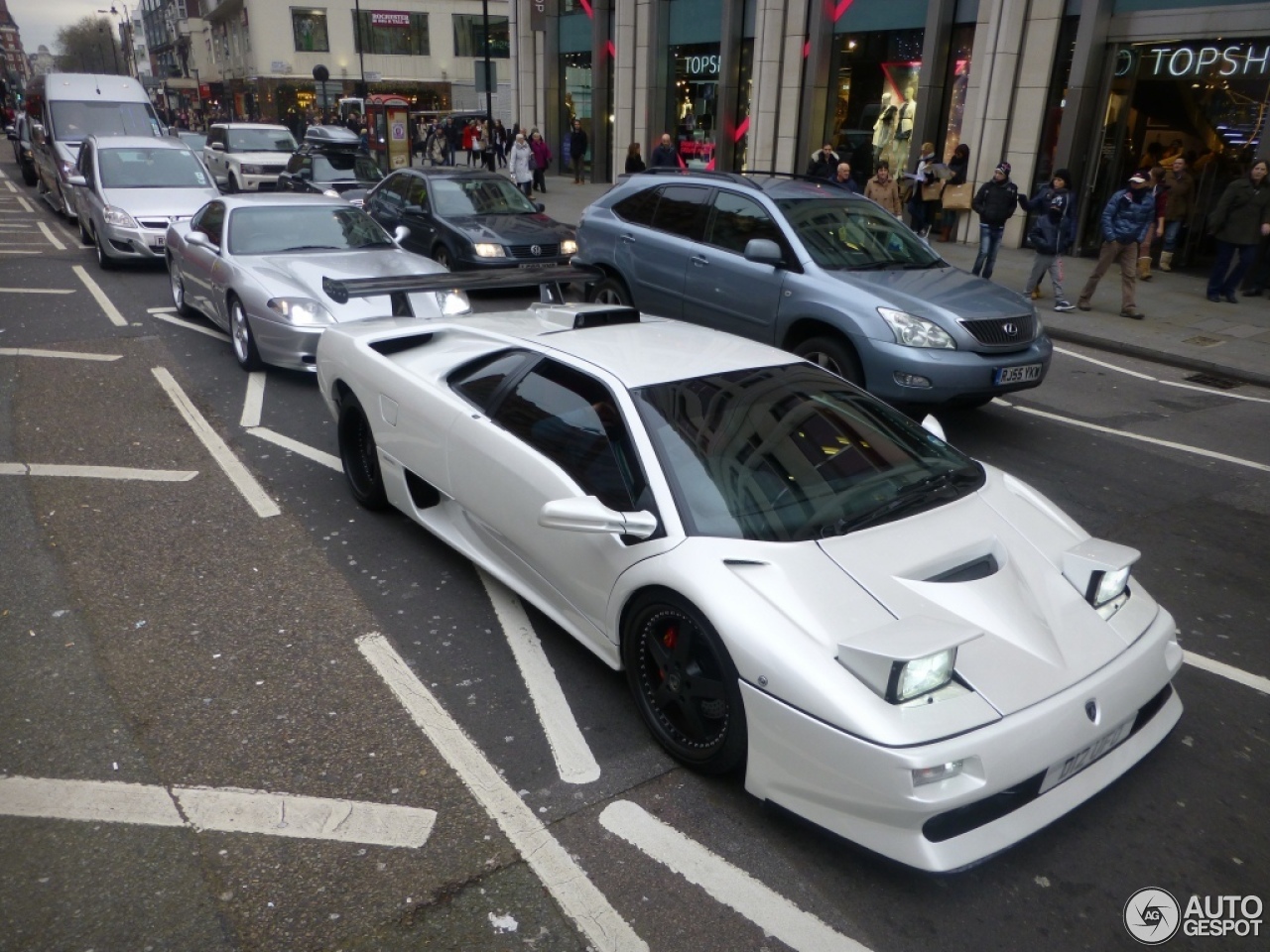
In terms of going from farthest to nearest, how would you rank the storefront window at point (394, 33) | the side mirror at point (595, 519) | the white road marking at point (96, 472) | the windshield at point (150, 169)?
the storefront window at point (394, 33) < the windshield at point (150, 169) < the white road marking at point (96, 472) < the side mirror at point (595, 519)

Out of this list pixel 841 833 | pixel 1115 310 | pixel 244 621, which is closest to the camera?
pixel 841 833

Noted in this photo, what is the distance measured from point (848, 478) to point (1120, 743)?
1299 millimetres

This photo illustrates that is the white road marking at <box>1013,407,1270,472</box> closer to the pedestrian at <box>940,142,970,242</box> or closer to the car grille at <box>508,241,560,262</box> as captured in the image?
the car grille at <box>508,241,560,262</box>

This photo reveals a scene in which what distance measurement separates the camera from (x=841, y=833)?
2779mm

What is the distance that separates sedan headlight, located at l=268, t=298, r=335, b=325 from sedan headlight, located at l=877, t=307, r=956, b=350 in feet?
15.3

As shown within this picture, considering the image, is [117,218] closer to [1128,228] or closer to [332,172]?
[332,172]

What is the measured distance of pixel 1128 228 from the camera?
1136cm

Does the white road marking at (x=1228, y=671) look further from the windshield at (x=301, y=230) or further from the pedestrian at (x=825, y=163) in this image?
the pedestrian at (x=825, y=163)

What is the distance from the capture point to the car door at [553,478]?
3584 millimetres

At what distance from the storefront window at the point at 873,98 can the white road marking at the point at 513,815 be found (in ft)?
54.7

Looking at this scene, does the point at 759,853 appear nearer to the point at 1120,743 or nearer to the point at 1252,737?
the point at 1120,743

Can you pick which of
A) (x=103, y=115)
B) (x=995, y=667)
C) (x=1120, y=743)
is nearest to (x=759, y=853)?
(x=995, y=667)

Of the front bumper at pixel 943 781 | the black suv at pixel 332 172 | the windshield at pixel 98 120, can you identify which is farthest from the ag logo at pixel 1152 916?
the windshield at pixel 98 120

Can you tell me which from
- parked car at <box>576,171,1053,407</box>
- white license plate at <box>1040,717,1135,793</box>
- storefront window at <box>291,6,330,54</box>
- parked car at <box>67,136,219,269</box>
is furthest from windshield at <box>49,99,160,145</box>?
storefront window at <box>291,6,330,54</box>
